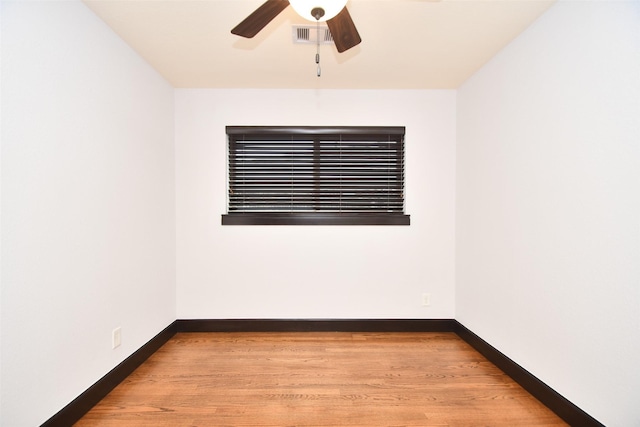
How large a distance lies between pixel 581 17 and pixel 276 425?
2806mm

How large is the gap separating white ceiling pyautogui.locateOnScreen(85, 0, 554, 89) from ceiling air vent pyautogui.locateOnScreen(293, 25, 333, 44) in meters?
0.04

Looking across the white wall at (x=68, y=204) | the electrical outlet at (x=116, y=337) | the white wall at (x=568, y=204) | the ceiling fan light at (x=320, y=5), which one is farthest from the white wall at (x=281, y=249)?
the ceiling fan light at (x=320, y=5)

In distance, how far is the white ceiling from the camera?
5.66 feet

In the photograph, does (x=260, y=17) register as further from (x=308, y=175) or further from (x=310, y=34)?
(x=308, y=175)

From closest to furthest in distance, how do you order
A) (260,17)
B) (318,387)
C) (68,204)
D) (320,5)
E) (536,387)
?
1. (320,5)
2. (260,17)
3. (68,204)
4. (536,387)
5. (318,387)

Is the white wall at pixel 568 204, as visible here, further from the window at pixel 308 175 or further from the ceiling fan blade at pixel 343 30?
the ceiling fan blade at pixel 343 30

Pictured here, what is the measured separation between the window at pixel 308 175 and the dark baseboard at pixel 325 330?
43.0 inches

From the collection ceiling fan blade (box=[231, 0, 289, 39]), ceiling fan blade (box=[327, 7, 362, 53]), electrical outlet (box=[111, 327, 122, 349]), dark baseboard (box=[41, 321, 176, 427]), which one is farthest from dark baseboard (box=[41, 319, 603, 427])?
ceiling fan blade (box=[327, 7, 362, 53])

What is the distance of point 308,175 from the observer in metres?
2.90

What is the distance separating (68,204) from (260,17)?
146 centimetres

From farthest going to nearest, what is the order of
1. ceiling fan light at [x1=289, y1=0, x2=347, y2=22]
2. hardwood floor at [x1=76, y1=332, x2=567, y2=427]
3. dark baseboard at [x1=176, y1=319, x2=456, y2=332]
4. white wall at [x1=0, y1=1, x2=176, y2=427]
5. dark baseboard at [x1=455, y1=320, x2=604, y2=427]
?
dark baseboard at [x1=176, y1=319, x2=456, y2=332] → hardwood floor at [x1=76, y1=332, x2=567, y2=427] → dark baseboard at [x1=455, y1=320, x2=604, y2=427] → white wall at [x1=0, y1=1, x2=176, y2=427] → ceiling fan light at [x1=289, y1=0, x2=347, y2=22]

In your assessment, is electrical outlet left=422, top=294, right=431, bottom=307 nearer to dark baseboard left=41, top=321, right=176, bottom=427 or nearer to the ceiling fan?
the ceiling fan

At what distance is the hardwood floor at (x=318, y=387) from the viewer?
1.66 m

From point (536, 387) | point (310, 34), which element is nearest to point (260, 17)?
point (310, 34)
